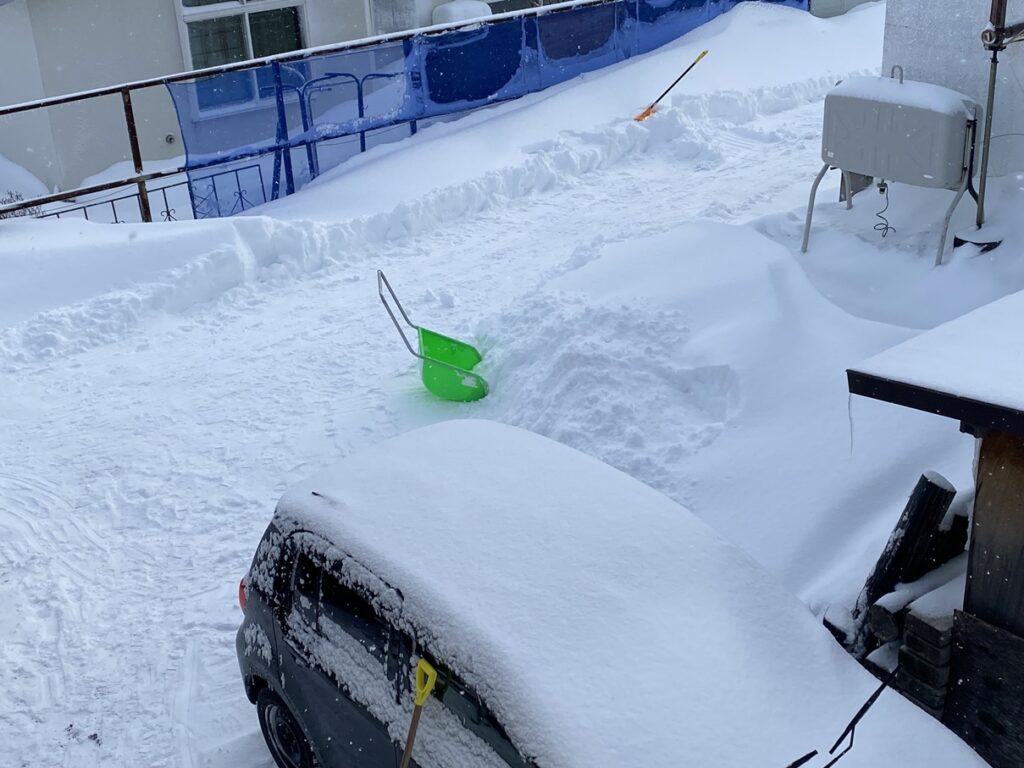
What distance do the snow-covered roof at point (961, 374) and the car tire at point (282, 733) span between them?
2640 millimetres

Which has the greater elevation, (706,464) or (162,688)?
(706,464)

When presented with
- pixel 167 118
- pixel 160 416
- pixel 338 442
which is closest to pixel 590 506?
pixel 338 442

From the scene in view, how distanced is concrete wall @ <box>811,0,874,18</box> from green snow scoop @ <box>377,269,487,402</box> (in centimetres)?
1278

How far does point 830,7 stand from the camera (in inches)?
709

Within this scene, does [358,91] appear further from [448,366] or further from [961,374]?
[961,374]

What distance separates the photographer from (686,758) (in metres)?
3.11

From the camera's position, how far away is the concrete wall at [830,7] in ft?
58.7

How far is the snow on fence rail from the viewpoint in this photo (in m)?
11.5

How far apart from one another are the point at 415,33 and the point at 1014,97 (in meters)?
7.13

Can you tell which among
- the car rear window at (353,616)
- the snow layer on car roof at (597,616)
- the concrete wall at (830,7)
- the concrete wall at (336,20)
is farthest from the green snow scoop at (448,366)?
the concrete wall at (830,7)

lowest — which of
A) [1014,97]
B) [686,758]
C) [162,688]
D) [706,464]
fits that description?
[162,688]

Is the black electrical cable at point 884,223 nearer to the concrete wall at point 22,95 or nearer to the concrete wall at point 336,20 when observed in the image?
the concrete wall at point 336,20

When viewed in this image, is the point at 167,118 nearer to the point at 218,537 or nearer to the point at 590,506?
the point at 218,537

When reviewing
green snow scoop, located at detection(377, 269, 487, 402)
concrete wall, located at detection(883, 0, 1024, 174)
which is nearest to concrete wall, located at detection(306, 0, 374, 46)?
concrete wall, located at detection(883, 0, 1024, 174)
